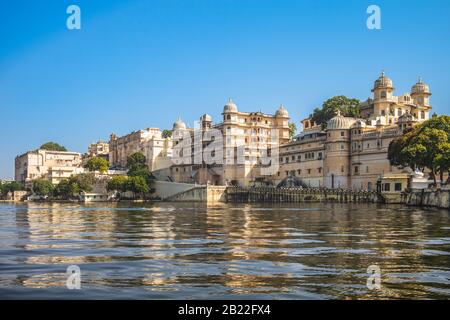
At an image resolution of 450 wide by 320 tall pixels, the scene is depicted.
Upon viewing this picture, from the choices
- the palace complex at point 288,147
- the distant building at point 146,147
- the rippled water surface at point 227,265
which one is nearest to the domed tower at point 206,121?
the palace complex at point 288,147

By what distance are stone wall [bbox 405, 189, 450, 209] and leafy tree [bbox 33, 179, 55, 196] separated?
309ft

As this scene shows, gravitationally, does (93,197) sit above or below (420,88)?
below

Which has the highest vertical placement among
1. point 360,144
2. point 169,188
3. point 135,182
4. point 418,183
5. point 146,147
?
point 146,147

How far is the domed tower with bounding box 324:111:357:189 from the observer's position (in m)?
90.2

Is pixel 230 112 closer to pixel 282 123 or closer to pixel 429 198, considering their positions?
pixel 282 123

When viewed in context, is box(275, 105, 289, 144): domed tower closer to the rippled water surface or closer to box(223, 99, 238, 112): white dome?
box(223, 99, 238, 112): white dome

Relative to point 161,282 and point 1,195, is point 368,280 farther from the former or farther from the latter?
point 1,195

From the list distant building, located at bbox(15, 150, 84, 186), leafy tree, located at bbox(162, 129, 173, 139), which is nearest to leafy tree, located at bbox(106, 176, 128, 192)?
distant building, located at bbox(15, 150, 84, 186)

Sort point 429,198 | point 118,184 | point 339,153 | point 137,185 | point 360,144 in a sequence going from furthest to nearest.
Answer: point 118,184 < point 137,185 < point 339,153 < point 360,144 < point 429,198

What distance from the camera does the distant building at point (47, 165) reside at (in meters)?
147

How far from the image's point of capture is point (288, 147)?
10606 centimetres

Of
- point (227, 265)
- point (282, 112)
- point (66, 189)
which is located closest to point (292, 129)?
point (282, 112)

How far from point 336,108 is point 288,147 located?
13.5 m
